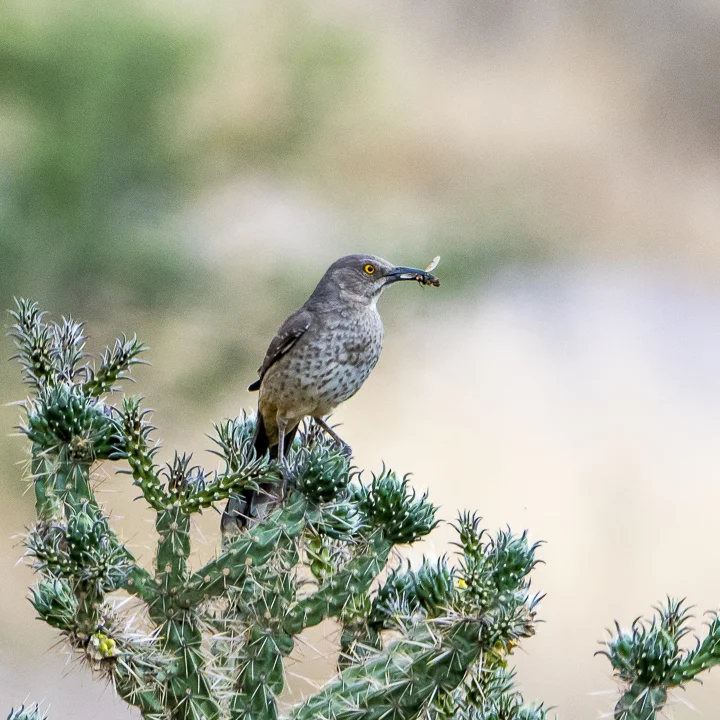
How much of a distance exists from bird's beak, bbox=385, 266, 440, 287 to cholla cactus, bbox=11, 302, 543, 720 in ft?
2.51

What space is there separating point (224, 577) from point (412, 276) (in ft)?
3.33

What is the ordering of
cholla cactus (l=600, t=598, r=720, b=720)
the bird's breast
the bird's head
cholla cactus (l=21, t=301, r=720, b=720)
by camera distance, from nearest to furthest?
cholla cactus (l=600, t=598, r=720, b=720)
cholla cactus (l=21, t=301, r=720, b=720)
the bird's breast
the bird's head

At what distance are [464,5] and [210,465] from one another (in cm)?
440

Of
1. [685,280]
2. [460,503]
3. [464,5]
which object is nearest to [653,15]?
[464,5]

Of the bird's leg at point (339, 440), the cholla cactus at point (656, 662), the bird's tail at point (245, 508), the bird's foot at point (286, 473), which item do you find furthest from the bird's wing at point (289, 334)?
the cholla cactus at point (656, 662)

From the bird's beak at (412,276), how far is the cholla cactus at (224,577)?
764mm

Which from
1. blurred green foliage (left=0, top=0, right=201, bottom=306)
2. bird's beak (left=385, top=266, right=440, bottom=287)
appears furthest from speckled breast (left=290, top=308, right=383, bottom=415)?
blurred green foliage (left=0, top=0, right=201, bottom=306)

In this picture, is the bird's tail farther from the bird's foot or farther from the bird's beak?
the bird's beak

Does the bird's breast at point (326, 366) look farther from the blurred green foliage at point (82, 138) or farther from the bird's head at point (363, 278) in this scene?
the blurred green foliage at point (82, 138)

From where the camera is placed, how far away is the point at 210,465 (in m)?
7.07

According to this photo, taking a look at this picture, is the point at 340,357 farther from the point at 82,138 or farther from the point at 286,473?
the point at 82,138

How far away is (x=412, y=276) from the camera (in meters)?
2.46

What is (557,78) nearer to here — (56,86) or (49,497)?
(56,86)

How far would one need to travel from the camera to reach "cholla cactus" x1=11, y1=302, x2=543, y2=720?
1.58 m
